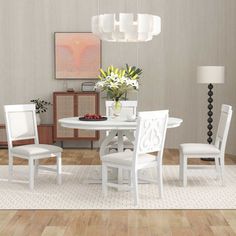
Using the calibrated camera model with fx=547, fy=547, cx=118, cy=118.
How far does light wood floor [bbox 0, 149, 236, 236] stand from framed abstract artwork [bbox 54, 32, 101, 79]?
4550 millimetres

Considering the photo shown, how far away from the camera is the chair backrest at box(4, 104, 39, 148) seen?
6215 millimetres

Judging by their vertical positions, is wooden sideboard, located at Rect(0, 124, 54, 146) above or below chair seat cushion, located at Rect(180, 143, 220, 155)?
below

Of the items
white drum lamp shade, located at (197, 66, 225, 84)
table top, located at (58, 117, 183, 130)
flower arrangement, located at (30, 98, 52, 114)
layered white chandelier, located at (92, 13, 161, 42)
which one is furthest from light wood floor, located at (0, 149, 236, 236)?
flower arrangement, located at (30, 98, 52, 114)

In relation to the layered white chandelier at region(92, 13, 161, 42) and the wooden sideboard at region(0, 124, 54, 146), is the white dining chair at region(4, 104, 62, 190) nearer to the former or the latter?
the layered white chandelier at region(92, 13, 161, 42)

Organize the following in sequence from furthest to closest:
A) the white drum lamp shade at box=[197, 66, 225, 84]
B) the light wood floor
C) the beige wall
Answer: the beige wall < the white drum lamp shade at box=[197, 66, 225, 84] < the light wood floor

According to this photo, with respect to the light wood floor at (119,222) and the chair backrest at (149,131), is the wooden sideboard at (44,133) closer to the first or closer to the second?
the chair backrest at (149,131)

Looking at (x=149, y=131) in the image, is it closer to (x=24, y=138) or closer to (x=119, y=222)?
(x=119, y=222)

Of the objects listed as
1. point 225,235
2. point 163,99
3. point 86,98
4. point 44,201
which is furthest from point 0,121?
point 225,235

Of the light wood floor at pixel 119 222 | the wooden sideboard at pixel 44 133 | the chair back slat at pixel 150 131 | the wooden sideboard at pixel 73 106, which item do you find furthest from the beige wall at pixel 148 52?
the light wood floor at pixel 119 222

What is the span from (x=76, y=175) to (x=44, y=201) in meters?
1.43

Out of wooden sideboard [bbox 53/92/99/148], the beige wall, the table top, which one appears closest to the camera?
the table top

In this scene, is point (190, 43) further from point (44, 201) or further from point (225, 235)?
point (225, 235)

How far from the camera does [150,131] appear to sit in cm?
532

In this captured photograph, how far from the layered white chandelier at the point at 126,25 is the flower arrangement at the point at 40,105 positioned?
3.21m
